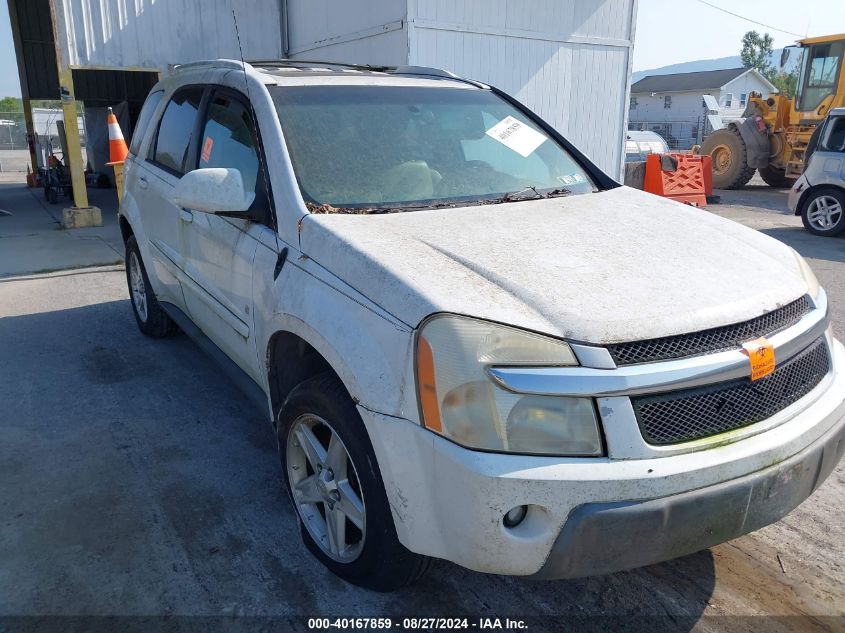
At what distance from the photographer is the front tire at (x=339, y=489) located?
2.18 m

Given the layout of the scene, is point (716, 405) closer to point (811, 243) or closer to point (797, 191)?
point (811, 243)

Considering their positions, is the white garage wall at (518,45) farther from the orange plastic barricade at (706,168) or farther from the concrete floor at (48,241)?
the concrete floor at (48,241)

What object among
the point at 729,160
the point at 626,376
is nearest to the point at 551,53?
the point at 626,376

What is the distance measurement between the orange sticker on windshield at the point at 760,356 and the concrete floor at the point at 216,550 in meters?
0.95

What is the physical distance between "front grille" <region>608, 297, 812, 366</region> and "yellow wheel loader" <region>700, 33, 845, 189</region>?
1610cm

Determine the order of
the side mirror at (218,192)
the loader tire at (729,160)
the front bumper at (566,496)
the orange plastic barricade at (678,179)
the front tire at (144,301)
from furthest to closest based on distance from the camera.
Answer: the loader tire at (729,160)
the orange plastic barricade at (678,179)
the front tire at (144,301)
the side mirror at (218,192)
the front bumper at (566,496)

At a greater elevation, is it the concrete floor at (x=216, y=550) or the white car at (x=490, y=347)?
the white car at (x=490, y=347)

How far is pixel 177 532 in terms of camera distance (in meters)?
2.86

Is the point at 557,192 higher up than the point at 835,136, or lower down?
higher up

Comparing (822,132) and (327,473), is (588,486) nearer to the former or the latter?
(327,473)

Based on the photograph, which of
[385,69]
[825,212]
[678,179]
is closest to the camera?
[385,69]

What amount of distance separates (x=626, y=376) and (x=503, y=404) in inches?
13.6

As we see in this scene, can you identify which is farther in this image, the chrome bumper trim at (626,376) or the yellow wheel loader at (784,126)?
the yellow wheel loader at (784,126)

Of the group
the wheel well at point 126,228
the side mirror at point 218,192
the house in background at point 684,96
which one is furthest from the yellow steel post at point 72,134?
the house in background at point 684,96
